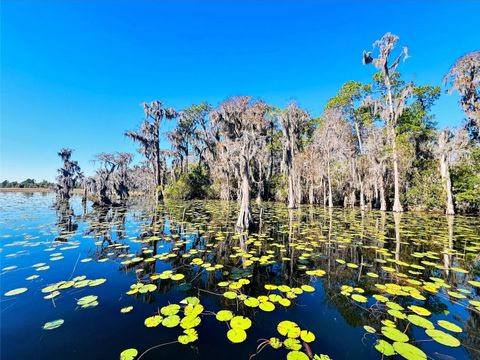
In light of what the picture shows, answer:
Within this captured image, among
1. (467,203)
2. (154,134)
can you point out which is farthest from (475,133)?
(154,134)

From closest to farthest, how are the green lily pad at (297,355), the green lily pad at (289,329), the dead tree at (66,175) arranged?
the green lily pad at (297,355), the green lily pad at (289,329), the dead tree at (66,175)

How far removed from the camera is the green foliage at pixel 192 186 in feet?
94.4

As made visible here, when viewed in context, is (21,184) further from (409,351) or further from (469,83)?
(469,83)

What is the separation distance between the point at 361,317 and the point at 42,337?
155 inches

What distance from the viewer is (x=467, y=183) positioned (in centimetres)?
1510

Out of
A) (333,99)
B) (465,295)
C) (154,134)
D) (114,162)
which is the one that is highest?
(333,99)

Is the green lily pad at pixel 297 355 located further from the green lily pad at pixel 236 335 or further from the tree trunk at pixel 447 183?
the tree trunk at pixel 447 183

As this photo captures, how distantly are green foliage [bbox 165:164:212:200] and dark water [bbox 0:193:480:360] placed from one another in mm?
21625

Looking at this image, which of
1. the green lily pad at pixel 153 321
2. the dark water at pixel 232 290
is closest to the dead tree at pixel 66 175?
the dark water at pixel 232 290

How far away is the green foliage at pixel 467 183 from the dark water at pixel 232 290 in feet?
39.9

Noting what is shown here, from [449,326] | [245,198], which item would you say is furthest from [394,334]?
[245,198]

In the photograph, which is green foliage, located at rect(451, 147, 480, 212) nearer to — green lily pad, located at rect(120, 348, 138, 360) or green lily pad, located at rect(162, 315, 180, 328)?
green lily pad, located at rect(162, 315, 180, 328)

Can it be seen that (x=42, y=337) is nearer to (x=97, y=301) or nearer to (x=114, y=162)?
(x=97, y=301)

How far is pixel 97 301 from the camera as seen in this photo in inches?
127
